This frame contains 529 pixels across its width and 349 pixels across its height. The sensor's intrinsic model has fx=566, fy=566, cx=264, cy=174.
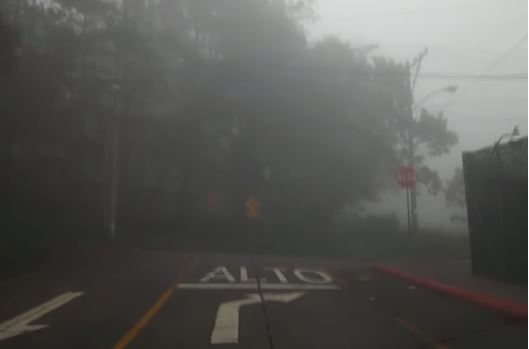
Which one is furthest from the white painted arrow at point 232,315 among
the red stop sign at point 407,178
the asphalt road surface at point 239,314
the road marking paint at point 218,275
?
the red stop sign at point 407,178

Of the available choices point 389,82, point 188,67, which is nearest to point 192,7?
point 188,67

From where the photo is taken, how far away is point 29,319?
345 inches

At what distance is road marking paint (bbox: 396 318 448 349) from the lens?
661 cm

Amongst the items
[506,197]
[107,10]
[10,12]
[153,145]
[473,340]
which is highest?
[107,10]

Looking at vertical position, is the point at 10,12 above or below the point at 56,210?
above

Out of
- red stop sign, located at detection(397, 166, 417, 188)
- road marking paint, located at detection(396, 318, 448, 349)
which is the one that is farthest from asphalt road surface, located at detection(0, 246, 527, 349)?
red stop sign, located at detection(397, 166, 417, 188)

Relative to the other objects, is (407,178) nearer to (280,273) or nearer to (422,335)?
(280,273)

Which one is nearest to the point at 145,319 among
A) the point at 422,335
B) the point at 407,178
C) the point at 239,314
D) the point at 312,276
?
the point at 239,314

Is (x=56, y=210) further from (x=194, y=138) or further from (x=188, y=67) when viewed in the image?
(x=188, y=67)

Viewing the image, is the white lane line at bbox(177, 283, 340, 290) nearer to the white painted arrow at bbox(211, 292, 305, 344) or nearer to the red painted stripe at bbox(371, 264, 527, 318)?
the white painted arrow at bbox(211, 292, 305, 344)

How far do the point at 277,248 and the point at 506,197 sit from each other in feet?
63.1

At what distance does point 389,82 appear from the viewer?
2789 centimetres

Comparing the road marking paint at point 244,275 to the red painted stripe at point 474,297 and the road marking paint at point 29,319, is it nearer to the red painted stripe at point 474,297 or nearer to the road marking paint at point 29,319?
the red painted stripe at point 474,297

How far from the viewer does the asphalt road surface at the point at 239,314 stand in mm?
6953
